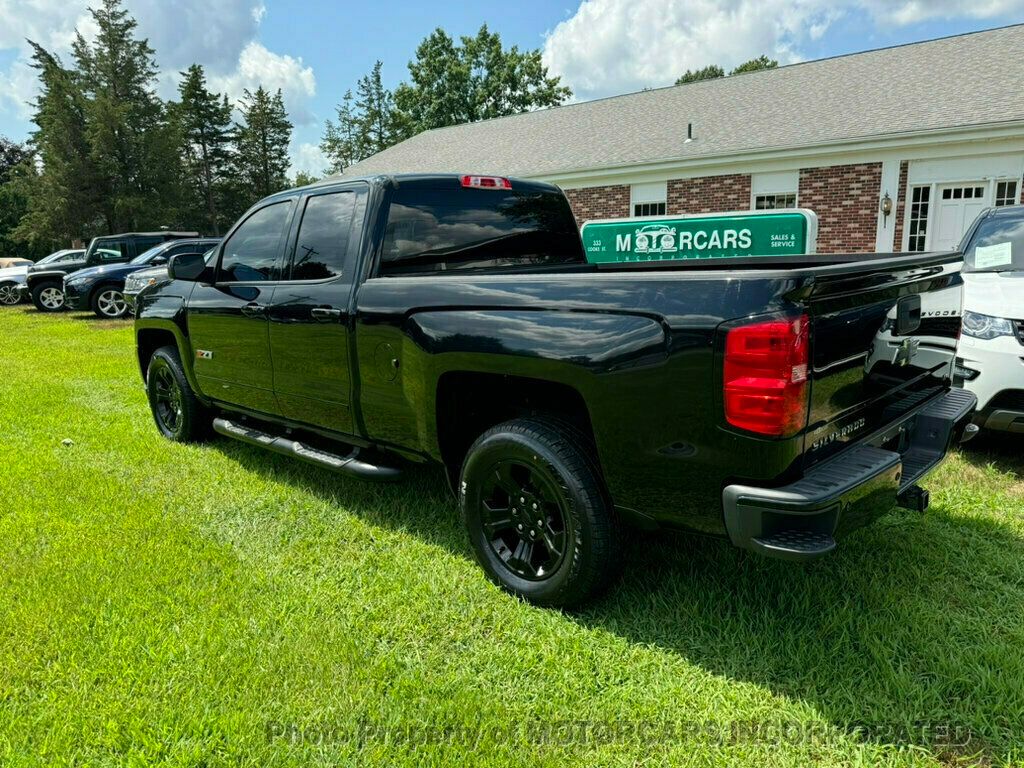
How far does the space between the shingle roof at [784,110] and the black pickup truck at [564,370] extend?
13152 millimetres

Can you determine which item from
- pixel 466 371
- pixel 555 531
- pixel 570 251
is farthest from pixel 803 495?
pixel 570 251

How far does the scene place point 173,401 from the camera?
18.5 feet

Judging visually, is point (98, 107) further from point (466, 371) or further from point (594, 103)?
point (466, 371)

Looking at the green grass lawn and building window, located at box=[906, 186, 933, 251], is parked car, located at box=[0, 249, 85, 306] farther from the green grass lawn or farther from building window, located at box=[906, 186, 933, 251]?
building window, located at box=[906, 186, 933, 251]

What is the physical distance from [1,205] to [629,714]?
6093cm

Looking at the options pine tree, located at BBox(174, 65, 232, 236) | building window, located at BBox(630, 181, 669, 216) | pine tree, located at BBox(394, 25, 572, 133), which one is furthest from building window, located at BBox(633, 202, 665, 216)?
pine tree, located at BBox(174, 65, 232, 236)

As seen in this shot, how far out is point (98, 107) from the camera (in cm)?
3884

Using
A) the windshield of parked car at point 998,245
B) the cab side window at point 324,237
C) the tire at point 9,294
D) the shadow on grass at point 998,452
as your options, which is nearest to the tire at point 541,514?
the cab side window at point 324,237

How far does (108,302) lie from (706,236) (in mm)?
13932

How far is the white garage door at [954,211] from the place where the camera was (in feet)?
45.0

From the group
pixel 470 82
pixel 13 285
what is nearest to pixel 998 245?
pixel 13 285

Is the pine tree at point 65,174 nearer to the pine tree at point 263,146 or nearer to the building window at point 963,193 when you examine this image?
the pine tree at point 263,146

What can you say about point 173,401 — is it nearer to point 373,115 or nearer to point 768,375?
point 768,375

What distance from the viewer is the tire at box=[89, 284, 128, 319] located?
15.3 m
